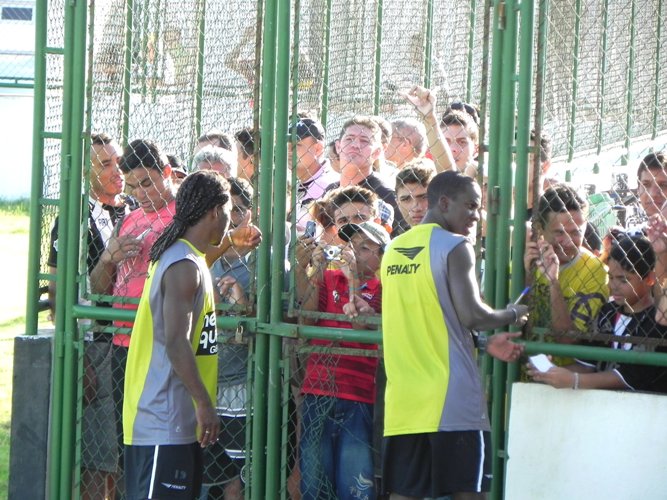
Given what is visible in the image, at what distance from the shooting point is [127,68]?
A: 6.77m

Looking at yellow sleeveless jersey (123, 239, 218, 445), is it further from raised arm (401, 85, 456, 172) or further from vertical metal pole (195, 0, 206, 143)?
vertical metal pole (195, 0, 206, 143)

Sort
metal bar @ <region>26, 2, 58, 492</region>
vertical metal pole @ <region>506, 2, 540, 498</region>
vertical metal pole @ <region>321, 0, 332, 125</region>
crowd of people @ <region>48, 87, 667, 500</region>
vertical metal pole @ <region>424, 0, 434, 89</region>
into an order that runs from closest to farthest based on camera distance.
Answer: crowd of people @ <region>48, 87, 667, 500</region> < vertical metal pole @ <region>506, 2, 540, 498</region> < metal bar @ <region>26, 2, 58, 492</region> < vertical metal pole @ <region>321, 0, 332, 125</region> < vertical metal pole @ <region>424, 0, 434, 89</region>

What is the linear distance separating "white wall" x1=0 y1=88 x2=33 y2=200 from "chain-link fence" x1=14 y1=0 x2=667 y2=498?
16023mm

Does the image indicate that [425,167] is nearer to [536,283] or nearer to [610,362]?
[536,283]

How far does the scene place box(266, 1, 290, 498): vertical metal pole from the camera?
5316 millimetres

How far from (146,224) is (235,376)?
92 cm

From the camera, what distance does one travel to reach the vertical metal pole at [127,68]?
20.0ft

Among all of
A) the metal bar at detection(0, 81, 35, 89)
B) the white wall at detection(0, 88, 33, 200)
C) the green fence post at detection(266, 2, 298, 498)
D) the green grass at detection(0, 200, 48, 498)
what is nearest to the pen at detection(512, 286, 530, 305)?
the green fence post at detection(266, 2, 298, 498)

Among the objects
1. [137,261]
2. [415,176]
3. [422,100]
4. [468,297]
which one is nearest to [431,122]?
[422,100]

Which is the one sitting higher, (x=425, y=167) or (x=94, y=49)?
(x=94, y=49)

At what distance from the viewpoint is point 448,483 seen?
4.44 meters

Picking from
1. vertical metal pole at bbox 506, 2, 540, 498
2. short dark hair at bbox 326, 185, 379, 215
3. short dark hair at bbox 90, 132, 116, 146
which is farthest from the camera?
short dark hair at bbox 90, 132, 116, 146

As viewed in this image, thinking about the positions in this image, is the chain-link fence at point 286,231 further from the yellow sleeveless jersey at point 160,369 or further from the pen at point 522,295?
the yellow sleeveless jersey at point 160,369

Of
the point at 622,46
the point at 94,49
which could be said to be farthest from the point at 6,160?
the point at 94,49
